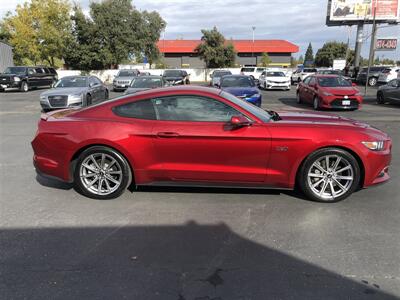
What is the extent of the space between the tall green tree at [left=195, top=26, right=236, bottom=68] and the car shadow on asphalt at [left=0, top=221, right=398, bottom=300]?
44.9 metres

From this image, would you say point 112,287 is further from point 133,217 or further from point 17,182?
point 17,182

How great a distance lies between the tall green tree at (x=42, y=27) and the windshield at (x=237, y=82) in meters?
33.7

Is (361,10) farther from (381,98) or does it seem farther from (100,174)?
(100,174)

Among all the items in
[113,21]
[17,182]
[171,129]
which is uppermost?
[113,21]

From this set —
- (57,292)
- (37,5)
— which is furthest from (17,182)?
(37,5)

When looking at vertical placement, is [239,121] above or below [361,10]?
below

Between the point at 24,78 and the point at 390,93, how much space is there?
23.9m

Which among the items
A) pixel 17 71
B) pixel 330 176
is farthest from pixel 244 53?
pixel 330 176

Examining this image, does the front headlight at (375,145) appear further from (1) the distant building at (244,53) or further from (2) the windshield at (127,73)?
(1) the distant building at (244,53)

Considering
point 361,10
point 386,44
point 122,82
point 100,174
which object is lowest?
point 122,82

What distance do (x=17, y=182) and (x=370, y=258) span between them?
5077 mm

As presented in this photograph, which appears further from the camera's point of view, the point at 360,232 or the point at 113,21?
the point at 113,21

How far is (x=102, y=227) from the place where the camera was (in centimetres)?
424

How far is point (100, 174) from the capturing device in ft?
16.6
